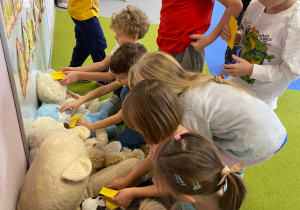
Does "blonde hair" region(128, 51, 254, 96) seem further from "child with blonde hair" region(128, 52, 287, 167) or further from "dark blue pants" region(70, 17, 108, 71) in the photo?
"dark blue pants" region(70, 17, 108, 71)

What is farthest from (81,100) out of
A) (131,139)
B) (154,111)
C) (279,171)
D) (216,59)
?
(216,59)

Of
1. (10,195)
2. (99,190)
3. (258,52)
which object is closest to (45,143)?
(10,195)

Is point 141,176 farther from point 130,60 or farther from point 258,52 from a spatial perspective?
point 258,52

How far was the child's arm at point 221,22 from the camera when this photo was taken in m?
1.25

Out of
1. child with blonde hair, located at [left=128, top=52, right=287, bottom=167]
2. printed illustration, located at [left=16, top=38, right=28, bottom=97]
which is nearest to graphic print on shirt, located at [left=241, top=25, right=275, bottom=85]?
child with blonde hair, located at [left=128, top=52, right=287, bottom=167]

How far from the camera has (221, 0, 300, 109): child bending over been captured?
114 centimetres

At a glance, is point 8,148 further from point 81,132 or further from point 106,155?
point 106,155

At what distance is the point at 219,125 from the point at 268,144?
0.20 m

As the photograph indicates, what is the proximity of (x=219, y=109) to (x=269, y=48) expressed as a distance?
47cm

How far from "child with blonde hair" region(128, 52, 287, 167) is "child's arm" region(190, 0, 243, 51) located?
0.40 meters

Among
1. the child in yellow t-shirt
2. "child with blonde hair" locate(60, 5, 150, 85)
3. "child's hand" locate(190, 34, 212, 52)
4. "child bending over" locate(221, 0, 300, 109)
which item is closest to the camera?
"child bending over" locate(221, 0, 300, 109)

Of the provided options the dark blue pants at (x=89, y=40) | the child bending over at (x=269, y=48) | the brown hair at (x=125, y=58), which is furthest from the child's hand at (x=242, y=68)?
the dark blue pants at (x=89, y=40)

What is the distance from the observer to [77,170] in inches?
37.0

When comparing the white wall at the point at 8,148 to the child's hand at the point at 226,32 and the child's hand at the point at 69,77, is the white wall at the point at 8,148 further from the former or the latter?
the child's hand at the point at 226,32
